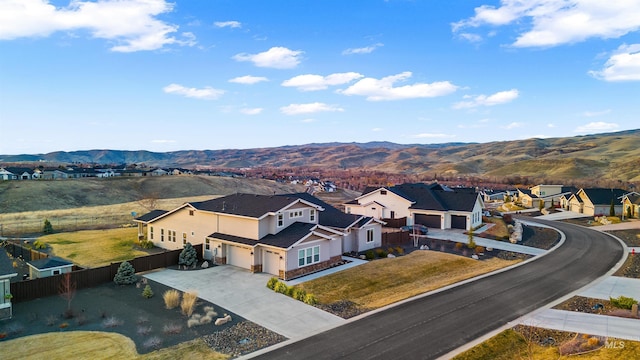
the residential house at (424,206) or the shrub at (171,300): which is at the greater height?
the residential house at (424,206)

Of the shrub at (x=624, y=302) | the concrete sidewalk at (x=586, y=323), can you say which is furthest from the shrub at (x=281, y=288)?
the shrub at (x=624, y=302)

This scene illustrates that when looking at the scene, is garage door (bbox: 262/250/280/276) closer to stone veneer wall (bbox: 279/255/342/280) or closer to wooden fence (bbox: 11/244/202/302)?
stone veneer wall (bbox: 279/255/342/280)

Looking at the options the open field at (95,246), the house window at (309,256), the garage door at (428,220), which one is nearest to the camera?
the house window at (309,256)

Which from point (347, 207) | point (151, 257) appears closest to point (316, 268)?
point (151, 257)

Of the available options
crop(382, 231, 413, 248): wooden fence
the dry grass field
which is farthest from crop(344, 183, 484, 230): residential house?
the dry grass field

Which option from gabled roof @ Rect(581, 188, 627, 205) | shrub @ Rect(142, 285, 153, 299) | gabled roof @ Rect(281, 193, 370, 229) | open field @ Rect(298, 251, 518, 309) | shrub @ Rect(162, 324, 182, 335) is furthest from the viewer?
gabled roof @ Rect(581, 188, 627, 205)

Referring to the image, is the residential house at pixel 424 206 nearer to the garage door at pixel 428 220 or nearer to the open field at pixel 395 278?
the garage door at pixel 428 220
